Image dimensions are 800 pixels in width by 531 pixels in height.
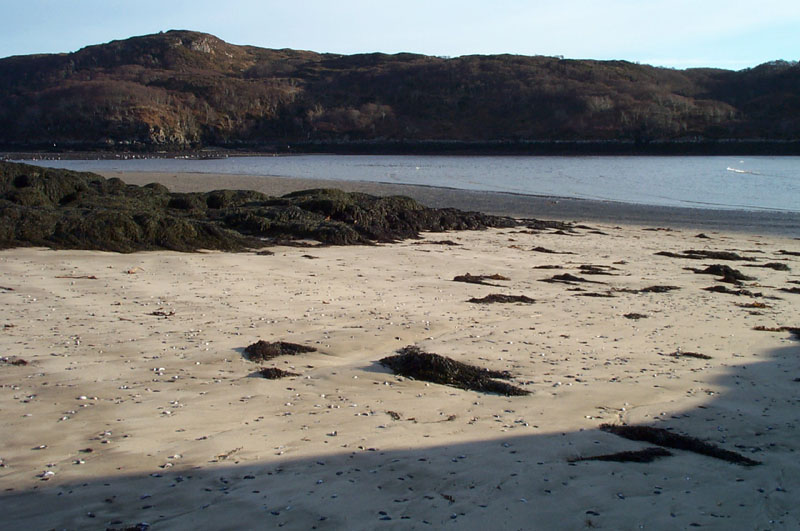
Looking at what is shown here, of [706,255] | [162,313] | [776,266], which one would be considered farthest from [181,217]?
[776,266]

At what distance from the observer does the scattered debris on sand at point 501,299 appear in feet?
25.4

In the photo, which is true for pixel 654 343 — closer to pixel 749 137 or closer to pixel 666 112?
pixel 749 137

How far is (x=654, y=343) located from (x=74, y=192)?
38.5ft

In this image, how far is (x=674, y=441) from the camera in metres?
3.99

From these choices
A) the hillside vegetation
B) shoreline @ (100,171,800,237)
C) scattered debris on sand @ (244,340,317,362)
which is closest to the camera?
scattered debris on sand @ (244,340,317,362)

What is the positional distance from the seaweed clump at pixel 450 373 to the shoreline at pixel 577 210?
610 inches

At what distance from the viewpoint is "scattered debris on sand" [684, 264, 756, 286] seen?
10072mm

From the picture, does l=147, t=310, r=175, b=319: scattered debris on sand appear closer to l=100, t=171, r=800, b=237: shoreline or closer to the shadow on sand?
the shadow on sand

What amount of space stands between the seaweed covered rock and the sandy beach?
1.14m

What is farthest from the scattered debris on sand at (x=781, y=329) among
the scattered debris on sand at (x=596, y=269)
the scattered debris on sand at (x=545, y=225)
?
the scattered debris on sand at (x=545, y=225)

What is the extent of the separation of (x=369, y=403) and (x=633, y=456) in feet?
5.26

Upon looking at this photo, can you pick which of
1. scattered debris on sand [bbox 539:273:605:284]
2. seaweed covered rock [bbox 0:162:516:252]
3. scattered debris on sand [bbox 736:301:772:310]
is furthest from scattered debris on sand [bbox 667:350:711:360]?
seaweed covered rock [bbox 0:162:516:252]

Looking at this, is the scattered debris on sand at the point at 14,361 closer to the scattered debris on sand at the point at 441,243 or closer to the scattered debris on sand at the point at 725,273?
the scattered debris on sand at the point at 441,243

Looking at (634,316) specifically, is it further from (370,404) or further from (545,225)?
(545,225)
